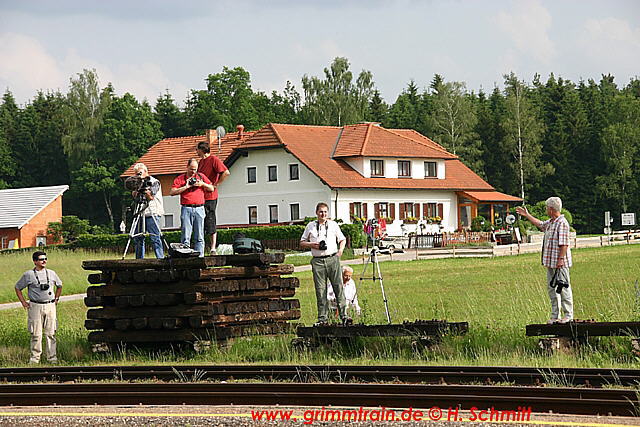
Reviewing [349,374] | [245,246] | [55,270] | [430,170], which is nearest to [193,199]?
[245,246]

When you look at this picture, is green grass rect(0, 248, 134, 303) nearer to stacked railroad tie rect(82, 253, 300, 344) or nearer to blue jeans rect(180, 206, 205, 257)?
stacked railroad tie rect(82, 253, 300, 344)

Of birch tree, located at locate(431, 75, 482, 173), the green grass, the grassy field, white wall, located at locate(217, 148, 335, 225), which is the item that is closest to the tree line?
birch tree, located at locate(431, 75, 482, 173)

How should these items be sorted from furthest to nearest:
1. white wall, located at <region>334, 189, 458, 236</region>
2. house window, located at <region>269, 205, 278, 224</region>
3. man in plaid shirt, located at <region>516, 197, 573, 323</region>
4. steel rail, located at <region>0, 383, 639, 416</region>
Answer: house window, located at <region>269, 205, 278, 224</region>, white wall, located at <region>334, 189, 458, 236</region>, man in plaid shirt, located at <region>516, 197, 573, 323</region>, steel rail, located at <region>0, 383, 639, 416</region>

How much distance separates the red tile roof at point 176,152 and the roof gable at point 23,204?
8361 millimetres

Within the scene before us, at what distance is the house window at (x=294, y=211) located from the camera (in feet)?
207

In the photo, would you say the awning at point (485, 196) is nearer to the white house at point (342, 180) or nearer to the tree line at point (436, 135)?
the white house at point (342, 180)

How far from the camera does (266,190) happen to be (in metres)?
64.8

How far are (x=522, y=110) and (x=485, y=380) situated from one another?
8355 centimetres

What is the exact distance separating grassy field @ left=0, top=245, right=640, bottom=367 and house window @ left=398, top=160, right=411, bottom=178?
3416 cm

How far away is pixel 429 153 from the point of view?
67.3m

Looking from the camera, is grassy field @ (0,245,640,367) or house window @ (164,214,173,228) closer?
grassy field @ (0,245,640,367)

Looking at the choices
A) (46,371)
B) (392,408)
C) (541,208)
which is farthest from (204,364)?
(541,208)

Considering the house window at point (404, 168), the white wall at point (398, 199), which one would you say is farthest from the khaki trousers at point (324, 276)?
the house window at point (404, 168)

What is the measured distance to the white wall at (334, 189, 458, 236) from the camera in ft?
199
